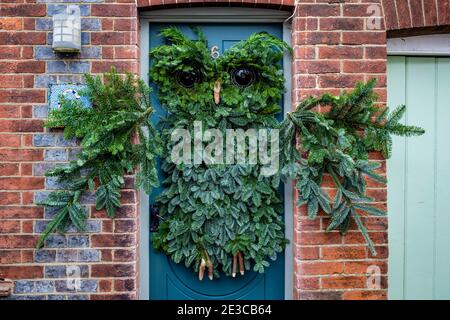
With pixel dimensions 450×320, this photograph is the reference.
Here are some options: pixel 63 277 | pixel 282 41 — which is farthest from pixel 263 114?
pixel 63 277

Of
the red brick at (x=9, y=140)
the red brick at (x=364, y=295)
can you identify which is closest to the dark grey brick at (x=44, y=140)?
the red brick at (x=9, y=140)

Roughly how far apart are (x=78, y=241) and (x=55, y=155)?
56 centimetres

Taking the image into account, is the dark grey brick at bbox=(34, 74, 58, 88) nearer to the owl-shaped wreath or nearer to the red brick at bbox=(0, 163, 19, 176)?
the red brick at bbox=(0, 163, 19, 176)

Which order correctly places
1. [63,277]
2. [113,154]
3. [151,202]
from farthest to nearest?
[151,202]
[63,277]
[113,154]

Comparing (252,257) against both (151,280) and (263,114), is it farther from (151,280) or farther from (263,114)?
(263,114)

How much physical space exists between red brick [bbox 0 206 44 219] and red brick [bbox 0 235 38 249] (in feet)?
0.41

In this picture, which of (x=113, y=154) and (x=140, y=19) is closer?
(x=113, y=154)

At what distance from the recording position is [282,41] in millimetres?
2760

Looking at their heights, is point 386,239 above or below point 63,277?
above

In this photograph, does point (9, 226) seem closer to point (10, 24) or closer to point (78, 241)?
point (78, 241)

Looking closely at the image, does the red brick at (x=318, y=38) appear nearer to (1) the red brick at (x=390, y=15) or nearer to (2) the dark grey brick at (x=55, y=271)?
(1) the red brick at (x=390, y=15)

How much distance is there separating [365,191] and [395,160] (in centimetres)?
44

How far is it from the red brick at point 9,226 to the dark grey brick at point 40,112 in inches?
26.5

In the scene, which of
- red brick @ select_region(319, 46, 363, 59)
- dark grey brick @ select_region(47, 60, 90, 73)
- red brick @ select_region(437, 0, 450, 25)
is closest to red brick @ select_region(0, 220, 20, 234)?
dark grey brick @ select_region(47, 60, 90, 73)
